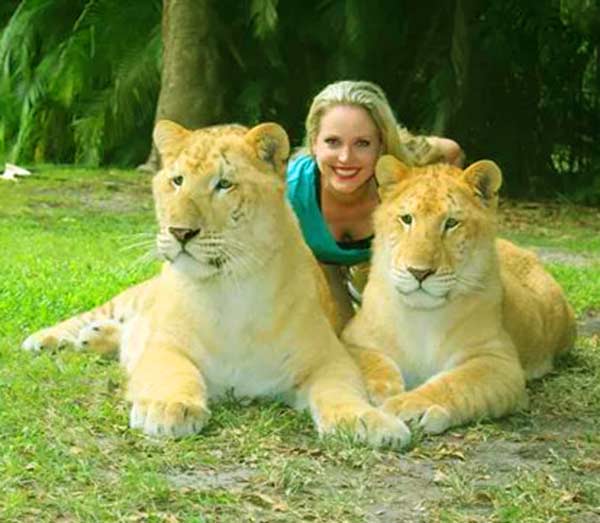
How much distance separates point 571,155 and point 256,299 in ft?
33.8

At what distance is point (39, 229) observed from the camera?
10492mm

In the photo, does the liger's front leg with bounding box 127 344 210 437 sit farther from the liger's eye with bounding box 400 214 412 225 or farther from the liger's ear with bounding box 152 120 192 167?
the liger's eye with bounding box 400 214 412 225

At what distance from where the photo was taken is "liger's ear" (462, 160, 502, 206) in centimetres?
489

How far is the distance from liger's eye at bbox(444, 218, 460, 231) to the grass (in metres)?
0.67

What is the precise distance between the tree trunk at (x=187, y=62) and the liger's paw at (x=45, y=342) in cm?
780

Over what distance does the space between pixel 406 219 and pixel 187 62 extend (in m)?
8.86

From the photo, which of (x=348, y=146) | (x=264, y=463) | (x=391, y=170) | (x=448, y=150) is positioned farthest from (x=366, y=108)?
(x=264, y=463)

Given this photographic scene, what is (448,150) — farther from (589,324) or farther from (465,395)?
(465,395)

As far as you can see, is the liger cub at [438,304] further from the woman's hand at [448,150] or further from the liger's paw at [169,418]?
the woman's hand at [448,150]

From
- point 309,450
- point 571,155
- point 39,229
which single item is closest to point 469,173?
point 309,450

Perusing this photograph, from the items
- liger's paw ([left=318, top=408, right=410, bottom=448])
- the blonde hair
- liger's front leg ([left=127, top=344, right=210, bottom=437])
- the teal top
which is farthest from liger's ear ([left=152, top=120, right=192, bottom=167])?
the teal top

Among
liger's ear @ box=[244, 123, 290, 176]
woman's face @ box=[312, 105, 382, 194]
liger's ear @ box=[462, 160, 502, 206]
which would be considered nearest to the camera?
liger's ear @ box=[244, 123, 290, 176]

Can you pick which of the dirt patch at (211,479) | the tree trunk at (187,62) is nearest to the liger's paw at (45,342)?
the dirt patch at (211,479)

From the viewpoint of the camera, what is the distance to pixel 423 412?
4438 mm
